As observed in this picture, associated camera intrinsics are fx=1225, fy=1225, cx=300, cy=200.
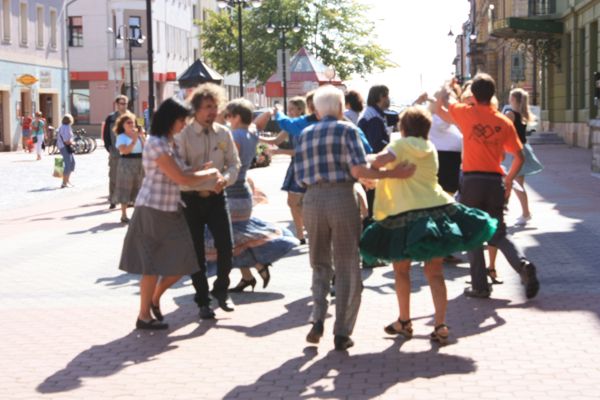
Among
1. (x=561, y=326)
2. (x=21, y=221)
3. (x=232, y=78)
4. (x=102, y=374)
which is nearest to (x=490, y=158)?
(x=561, y=326)

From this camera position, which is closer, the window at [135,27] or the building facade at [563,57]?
the building facade at [563,57]

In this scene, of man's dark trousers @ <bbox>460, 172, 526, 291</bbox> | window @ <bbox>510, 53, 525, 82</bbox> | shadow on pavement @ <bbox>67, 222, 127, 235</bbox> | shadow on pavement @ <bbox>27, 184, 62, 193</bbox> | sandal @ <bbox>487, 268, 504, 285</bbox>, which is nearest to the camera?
man's dark trousers @ <bbox>460, 172, 526, 291</bbox>

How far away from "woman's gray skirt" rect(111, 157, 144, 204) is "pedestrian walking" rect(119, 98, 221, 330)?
7974 mm

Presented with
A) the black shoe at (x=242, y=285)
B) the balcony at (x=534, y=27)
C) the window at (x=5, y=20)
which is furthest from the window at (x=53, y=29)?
A: the black shoe at (x=242, y=285)

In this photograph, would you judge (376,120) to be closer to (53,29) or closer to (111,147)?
(111,147)

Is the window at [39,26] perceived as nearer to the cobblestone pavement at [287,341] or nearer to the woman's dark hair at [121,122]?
the woman's dark hair at [121,122]

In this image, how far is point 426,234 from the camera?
25.5ft

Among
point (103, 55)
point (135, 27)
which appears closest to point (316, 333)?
point (135, 27)

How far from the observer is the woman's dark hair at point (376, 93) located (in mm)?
11430

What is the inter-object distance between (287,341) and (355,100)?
3822mm

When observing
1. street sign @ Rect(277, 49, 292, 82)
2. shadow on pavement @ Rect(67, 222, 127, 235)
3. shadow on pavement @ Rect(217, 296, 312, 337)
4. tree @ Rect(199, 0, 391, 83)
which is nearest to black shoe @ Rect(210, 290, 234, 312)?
shadow on pavement @ Rect(217, 296, 312, 337)

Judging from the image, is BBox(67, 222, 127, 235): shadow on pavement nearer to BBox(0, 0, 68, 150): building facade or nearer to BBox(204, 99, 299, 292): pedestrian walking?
BBox(204, 99, 299, 292): pedestrian walking

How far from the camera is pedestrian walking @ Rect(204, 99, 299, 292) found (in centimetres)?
1029

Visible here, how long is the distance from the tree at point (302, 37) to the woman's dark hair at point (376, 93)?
2231 inches
